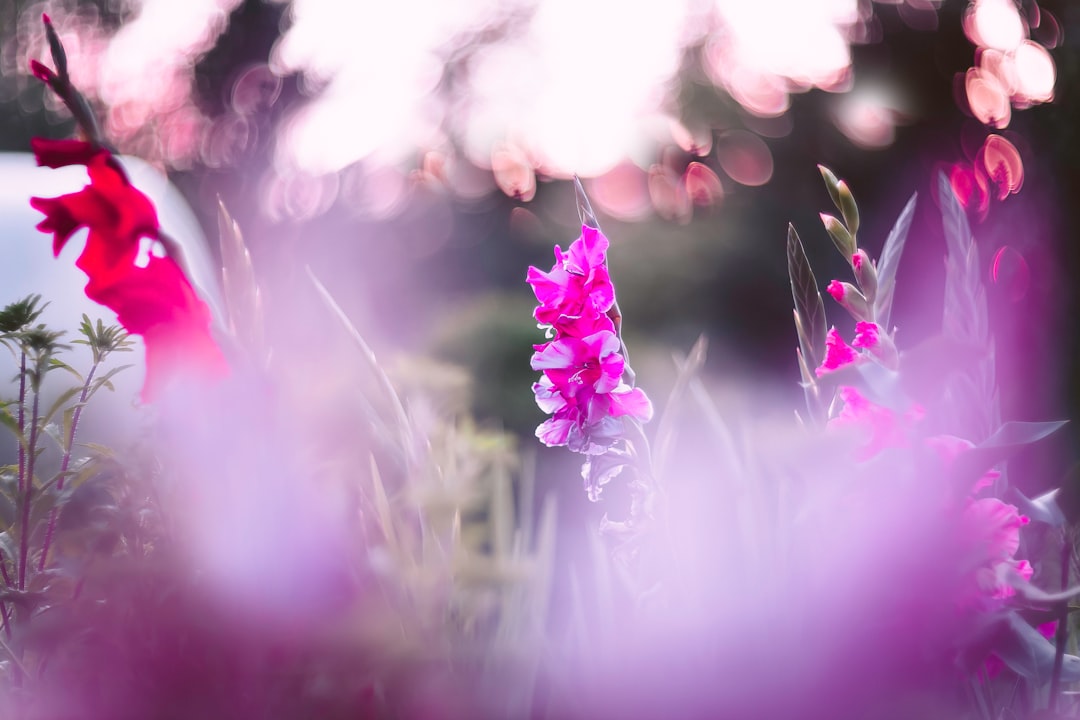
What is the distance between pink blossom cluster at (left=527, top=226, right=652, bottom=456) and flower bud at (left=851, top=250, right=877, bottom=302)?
0.13 metres

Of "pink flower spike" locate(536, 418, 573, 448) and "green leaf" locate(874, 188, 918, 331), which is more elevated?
"green leaf" locate(874, 188, 918, 331)

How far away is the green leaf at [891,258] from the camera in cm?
44

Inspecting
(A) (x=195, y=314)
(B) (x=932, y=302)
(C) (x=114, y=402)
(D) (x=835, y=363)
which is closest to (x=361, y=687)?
(A) (x=195, y=314)

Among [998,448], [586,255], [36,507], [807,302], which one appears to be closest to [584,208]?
[586,255]

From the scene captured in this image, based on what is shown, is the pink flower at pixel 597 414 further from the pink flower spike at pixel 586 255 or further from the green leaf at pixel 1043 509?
the green leaf at pixel 1043 509

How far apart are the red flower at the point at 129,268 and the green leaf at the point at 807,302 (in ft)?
0.95

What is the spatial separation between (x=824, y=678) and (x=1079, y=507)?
0.61 feet

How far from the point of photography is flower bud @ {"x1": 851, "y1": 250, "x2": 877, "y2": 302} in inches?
18.5

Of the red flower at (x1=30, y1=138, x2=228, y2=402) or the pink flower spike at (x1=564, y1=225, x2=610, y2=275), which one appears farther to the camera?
the pink flower spike at (x1=564, y1=225, x2=610, y2=275)

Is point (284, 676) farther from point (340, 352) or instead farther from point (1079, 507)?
point (1079, 507)

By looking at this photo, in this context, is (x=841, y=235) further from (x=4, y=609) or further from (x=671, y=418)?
(x=4, y=609)

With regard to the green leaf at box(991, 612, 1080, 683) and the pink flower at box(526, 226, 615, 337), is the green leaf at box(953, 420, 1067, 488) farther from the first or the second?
the pink flower at box(526, 226, 615, 337)

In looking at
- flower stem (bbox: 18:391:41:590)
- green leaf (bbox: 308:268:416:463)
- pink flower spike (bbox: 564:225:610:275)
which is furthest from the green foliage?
pink flower spike (bbox: 564:225:610:275)

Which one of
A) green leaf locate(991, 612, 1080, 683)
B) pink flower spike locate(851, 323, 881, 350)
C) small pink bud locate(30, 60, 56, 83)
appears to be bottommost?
green leaf locate(991, 612, 1080, 683)
